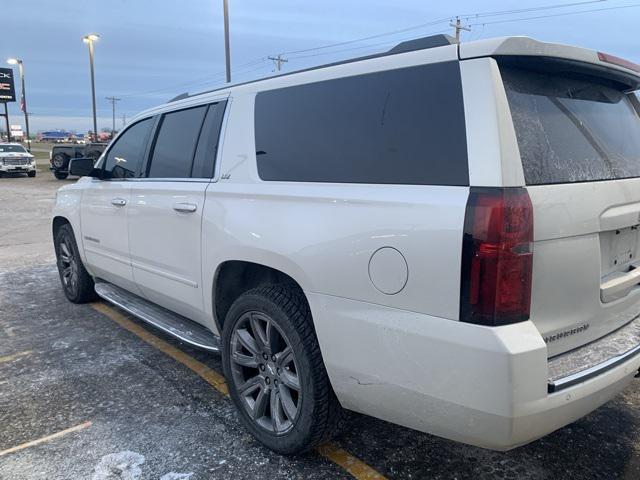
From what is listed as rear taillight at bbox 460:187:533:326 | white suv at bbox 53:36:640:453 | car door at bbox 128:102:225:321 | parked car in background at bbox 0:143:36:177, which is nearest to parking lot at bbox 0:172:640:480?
white suv at bbox 53:36:640:453

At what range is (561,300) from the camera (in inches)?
84.4

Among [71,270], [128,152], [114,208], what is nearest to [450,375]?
[114,208]

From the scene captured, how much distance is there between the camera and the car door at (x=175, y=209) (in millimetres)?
3393

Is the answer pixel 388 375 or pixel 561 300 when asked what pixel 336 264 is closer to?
pixel 388 375

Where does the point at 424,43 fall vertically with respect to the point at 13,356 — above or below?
above

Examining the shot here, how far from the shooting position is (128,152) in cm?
448

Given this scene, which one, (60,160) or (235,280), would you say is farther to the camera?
(60,160)

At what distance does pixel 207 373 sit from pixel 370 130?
7.76 ft

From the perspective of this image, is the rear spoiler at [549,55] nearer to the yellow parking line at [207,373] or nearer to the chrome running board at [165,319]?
the yellow parking line at [207,373]

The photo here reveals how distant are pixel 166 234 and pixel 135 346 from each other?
1.34 meters

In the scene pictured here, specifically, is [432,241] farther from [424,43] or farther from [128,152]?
[128,152]

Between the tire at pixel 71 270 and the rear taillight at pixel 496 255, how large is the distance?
4481 millimetres

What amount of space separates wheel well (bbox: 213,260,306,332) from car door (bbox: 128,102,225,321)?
0.15 metres

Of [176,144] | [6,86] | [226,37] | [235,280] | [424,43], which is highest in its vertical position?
[6,86]
